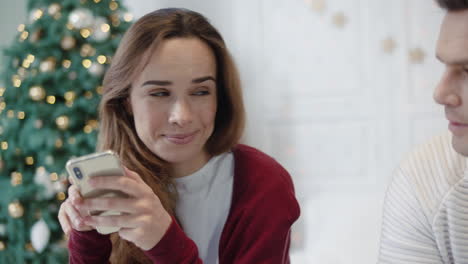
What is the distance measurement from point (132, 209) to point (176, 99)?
290 millimetres

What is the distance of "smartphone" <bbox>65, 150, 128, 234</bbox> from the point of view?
932mm

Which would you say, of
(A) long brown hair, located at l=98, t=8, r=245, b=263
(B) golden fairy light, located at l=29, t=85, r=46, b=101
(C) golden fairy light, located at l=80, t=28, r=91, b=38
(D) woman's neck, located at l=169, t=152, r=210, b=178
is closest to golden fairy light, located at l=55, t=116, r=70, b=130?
(B) golden fairy light, located at l=29, t=85, r=46, b=101

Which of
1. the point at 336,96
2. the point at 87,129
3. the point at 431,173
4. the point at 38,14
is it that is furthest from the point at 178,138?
the point at 336,96

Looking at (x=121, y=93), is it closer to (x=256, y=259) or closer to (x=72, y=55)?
(x=256, y=259)

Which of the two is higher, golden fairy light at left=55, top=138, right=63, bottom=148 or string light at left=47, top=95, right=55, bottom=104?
string light at left=47, top=95, right=55, bottom=104

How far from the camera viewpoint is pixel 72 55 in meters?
2.41

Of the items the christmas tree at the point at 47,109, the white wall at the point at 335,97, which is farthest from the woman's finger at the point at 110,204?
the white wall at the point at 335,97

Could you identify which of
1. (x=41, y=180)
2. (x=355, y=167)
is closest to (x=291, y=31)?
(x=355, y=167)

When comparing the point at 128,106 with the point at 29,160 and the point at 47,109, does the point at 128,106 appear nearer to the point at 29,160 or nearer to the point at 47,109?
the point at 47,109

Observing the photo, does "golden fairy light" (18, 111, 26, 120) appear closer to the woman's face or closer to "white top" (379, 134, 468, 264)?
the woman's face

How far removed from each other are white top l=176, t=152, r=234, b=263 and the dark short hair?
66cm

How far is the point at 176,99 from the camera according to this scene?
118cm

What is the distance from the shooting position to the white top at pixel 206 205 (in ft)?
4.26

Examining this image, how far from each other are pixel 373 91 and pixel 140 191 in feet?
8.69
